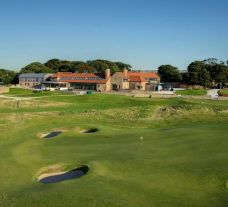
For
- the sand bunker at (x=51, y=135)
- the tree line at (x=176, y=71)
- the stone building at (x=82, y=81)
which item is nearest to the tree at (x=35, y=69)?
the tree line at (x=176, y=71)

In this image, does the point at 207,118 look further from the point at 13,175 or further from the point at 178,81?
the point at 178,81

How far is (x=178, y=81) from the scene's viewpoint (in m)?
153

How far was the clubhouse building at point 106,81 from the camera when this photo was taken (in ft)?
396

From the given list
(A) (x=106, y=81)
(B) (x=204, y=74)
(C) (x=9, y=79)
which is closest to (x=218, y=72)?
(B) (x=204, y=74)

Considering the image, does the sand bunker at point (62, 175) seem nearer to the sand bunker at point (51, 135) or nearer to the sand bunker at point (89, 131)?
the sand bunker at point (51, 135)

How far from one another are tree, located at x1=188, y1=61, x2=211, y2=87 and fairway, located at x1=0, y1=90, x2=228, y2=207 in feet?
289

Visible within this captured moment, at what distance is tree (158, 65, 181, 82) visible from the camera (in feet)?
504

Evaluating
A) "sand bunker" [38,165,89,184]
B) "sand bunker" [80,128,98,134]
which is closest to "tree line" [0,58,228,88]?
"sand bunker" [80,128,98,134]

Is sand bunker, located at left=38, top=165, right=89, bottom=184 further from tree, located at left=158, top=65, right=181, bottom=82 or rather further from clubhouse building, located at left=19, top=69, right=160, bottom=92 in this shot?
tree, located at left=158, top=65, right=181, bottom=82

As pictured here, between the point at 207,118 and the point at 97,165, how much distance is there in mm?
32207

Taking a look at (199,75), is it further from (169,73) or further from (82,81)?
(82,81)

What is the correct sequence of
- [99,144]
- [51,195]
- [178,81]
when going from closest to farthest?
[51,195]
[99,144]
[178,81]

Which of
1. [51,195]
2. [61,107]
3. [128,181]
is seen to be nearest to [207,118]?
[61,107]

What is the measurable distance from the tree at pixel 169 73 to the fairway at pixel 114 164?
103m
